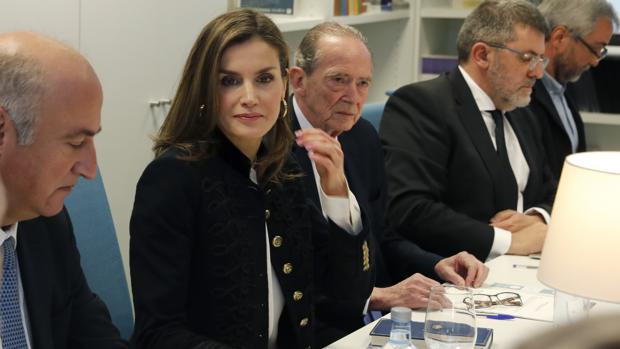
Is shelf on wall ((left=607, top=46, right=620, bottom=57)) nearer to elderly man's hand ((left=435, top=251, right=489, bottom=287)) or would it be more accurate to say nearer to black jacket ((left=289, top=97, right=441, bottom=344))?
black jacket ((left=289, top=97, right=441, bottom=344))

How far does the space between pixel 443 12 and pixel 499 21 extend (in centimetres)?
188

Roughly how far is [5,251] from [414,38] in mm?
3994

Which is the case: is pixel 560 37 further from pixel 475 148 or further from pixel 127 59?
pixel 127 59

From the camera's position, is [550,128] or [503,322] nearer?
→ [503,322]

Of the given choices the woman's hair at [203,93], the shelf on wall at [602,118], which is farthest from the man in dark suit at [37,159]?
the shelf on wall at [602,118]

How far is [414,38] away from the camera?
5.08 metres

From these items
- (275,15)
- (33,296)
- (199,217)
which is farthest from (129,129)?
(33,296)

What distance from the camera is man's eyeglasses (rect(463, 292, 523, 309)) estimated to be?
207 cm

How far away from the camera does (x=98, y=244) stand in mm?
1976

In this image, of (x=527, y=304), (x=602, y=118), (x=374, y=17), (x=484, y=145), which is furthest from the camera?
(x=602, y=118)

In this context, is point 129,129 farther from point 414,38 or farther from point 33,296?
point 414,38

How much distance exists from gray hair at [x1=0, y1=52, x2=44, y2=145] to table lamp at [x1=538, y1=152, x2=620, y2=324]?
3.05 feet

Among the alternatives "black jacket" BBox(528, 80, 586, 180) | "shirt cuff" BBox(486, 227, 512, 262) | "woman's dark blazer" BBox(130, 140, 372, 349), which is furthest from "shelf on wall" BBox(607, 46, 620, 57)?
"woman's dark blazer" BBox(130, 140, 372, 349)

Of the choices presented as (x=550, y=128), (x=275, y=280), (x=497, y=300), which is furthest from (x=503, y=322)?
(x=550, y=128)
